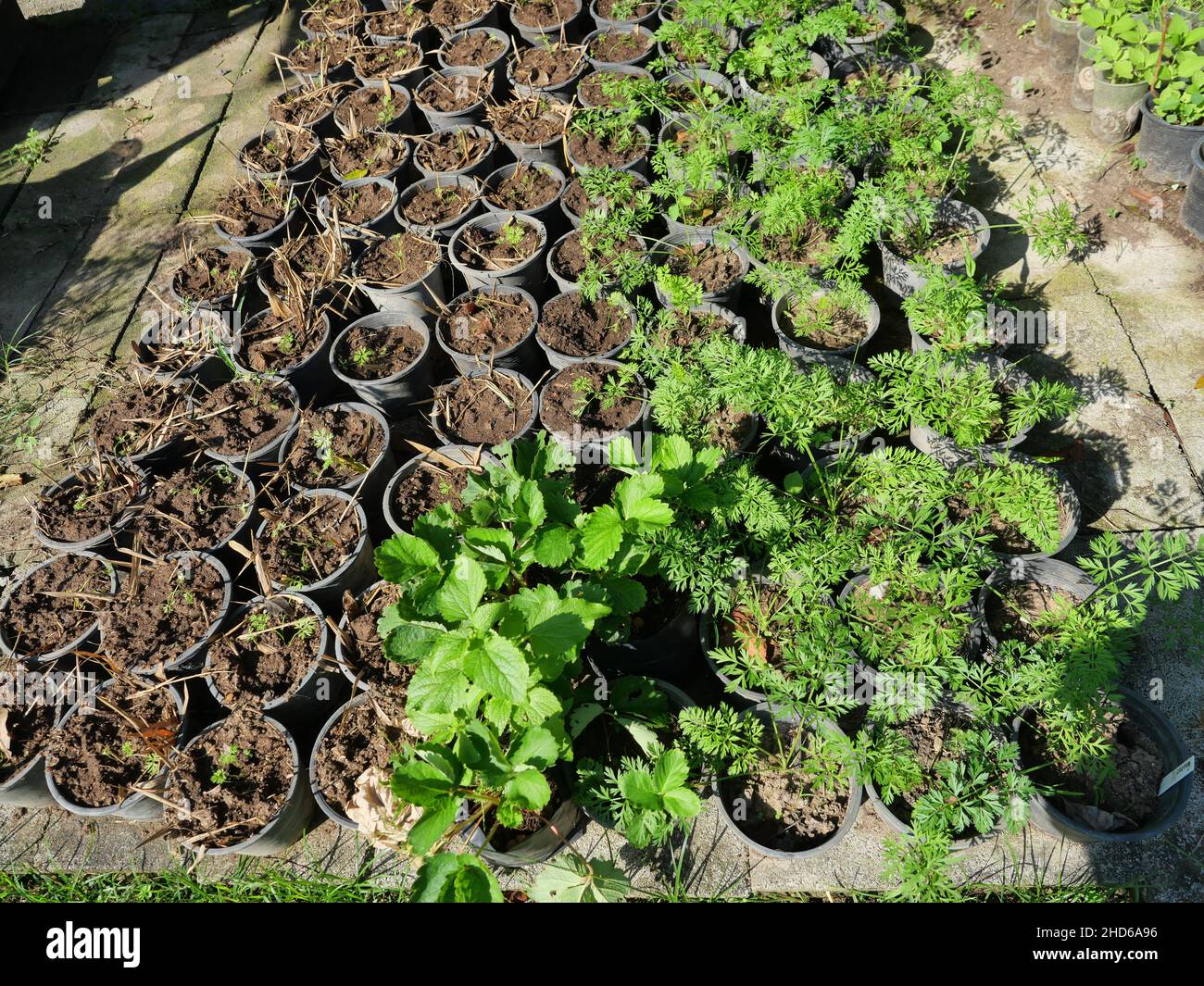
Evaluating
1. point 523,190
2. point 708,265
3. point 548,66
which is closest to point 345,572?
point 708,265

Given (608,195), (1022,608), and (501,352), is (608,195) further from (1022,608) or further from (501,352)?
(1022,608)

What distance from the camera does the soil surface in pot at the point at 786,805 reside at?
106 inches

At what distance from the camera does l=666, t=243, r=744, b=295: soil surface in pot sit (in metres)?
3.90

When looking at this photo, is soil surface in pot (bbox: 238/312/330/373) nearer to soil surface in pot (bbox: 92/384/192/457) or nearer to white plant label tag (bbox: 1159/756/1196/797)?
soil surface in pot (bbox: 92/384/192/457)

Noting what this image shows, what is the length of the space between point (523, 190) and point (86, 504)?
2.64m

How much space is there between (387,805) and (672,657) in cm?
110

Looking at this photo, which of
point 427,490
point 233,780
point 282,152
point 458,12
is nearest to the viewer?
point 233,780

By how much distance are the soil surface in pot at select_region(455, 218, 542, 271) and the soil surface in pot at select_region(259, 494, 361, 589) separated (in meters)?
1.48

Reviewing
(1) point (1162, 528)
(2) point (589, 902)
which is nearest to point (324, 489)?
(2) point (589, 902)

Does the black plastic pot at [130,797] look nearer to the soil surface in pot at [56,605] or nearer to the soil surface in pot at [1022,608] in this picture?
the soil surface in pot at [56,605]

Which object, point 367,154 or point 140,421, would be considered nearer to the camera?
point 140,421

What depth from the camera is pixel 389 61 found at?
5305 millimetres

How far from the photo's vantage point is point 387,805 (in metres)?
2.65

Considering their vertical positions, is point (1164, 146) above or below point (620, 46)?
below
